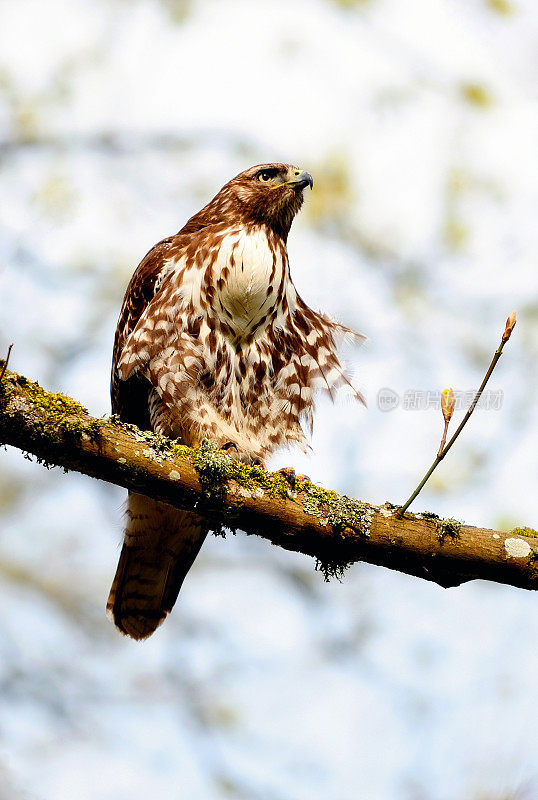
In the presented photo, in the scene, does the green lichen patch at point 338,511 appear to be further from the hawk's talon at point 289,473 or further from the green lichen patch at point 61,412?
the green lichen patch at point 61,412

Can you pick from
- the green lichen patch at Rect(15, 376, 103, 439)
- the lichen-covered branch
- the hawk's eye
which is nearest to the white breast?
the hawk's eye

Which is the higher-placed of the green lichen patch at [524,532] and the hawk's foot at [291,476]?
the hawk's foot at [291,476]

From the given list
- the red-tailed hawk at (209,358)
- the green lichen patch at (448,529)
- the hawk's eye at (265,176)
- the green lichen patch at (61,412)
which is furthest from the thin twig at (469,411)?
the hawk's eye at (265,176)

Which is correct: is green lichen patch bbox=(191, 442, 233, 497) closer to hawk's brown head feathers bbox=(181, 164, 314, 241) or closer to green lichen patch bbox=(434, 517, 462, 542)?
green lichen patch bbox=(434, 517, 462, 542)

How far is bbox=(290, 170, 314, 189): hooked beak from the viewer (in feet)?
18.3

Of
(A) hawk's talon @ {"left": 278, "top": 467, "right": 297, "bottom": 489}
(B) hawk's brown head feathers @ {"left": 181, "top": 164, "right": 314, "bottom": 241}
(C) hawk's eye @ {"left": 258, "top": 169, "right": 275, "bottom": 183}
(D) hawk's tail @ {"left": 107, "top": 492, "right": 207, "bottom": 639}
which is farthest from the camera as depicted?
(C) hawk's eye @ {"left": 258, "top": 169, "right": 275, "bottom": 183}

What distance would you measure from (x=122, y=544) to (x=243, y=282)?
5.96ft

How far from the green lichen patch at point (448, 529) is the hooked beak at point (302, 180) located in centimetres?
299

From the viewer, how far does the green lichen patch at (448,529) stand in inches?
133

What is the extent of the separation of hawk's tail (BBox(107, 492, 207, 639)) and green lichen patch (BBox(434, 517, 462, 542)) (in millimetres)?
2103

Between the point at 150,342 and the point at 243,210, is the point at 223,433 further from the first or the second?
the point at 243,210

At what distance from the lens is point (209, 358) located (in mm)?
4680

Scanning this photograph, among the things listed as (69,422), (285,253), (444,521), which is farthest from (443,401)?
(285,253)

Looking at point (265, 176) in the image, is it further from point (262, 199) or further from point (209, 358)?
point (209, 358)
